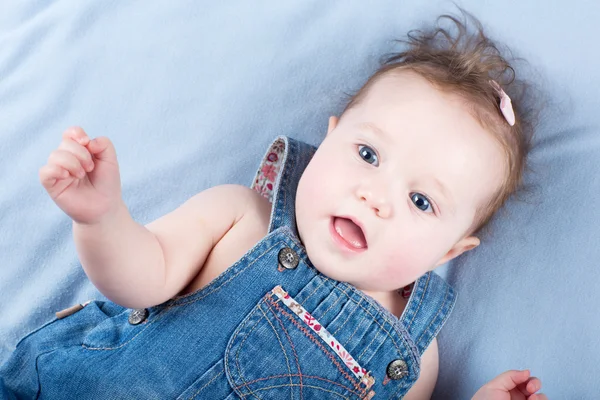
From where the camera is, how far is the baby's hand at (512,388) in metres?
1.24

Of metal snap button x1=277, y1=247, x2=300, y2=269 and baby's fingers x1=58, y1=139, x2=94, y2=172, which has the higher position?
baby's fingers x1=58, y1=139, x2=94, y2=172

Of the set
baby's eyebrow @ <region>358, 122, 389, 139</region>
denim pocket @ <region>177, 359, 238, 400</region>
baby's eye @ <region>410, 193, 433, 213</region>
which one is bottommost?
denim pocket @ <region>177, 359, 238, 400</region>

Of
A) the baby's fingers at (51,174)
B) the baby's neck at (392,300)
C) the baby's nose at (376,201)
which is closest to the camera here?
the baby's fingers at (51,174)

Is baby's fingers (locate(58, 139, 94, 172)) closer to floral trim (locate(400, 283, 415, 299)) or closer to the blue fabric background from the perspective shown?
the blue fabric background

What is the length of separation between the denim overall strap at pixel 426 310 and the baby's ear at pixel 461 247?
0.05 metres

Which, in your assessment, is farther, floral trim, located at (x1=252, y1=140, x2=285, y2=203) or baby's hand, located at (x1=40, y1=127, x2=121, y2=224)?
floral trim, located at (x1=252, y1=140, x2=285, y2=203)

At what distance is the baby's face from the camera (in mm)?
1196

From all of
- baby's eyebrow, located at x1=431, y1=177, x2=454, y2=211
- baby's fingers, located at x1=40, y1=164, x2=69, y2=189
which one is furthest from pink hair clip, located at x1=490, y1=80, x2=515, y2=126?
baby's fingers, located at x1=40, y1=164, x2=69, y2=189

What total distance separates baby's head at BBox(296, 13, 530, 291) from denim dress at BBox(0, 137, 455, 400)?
0.21ft

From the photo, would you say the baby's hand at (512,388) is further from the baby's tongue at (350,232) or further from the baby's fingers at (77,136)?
the baby's fingers at (77,136)

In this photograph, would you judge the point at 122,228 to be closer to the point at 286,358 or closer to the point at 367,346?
the point at 286,358

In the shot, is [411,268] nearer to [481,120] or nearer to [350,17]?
[481,120]

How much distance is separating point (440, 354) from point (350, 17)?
77 centimetres

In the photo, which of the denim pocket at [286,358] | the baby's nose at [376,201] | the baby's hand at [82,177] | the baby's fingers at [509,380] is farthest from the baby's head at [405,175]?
the baby's hand at [82,177]
